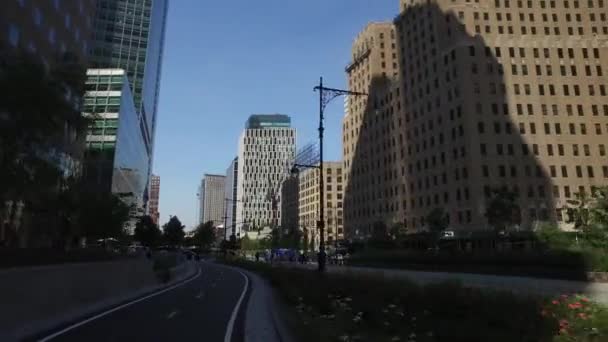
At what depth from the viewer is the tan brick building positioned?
7506 centimetres

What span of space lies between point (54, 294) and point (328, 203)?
5764 inches

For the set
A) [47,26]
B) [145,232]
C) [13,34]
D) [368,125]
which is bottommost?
[145,232]

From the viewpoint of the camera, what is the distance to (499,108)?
77.9 m

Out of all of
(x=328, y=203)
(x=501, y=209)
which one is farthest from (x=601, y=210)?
(x=328, y=203)

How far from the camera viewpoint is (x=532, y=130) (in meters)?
77.9

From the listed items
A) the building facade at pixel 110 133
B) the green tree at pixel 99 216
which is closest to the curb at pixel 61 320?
the green tree at pixel 99 216

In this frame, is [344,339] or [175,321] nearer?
[344,339]

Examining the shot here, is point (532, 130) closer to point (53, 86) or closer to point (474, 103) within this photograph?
point (474, 103)

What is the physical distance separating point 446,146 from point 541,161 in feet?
51.1

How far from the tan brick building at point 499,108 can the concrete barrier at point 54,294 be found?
61877 mm

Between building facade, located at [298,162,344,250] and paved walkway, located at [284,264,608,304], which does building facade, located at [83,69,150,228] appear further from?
building facade, located at [298,162,344,250]

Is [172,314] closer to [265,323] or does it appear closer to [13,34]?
[265,323]

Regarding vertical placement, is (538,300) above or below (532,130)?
below

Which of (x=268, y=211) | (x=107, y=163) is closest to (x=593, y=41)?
(x=107, y=163)
